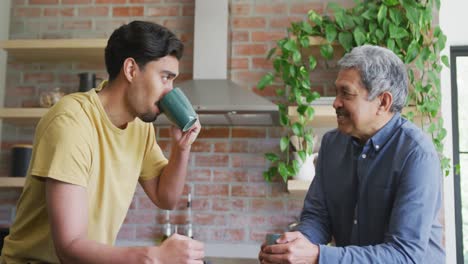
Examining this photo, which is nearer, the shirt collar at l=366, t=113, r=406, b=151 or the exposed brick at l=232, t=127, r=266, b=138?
the shirt collar at l=366, t=113, r=406, b=151

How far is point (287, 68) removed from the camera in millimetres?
3096

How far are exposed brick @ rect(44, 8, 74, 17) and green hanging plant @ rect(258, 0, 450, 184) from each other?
1.37 meters

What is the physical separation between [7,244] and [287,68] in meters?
1.95

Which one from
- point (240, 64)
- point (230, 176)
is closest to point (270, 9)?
point (240, 64)

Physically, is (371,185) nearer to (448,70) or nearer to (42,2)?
(448,70)

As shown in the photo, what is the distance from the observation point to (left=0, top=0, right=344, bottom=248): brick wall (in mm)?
3301

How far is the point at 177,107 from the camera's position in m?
1.54

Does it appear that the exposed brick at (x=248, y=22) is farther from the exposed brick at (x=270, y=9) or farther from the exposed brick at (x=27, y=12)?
the exposed brick at (x=27, y=12)

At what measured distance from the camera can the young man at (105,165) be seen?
49.9 inches

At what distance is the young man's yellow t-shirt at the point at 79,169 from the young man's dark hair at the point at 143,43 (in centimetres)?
16

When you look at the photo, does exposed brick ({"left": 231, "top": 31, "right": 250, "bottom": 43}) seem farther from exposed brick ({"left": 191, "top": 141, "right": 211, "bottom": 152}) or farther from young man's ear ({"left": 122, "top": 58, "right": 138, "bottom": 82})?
young man's ear ({"left": 122, "top": 58, "right": 138, "bottom": 82})

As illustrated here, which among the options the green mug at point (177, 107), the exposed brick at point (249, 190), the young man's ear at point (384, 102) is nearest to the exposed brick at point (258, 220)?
the exposed brick at point (249, 190)

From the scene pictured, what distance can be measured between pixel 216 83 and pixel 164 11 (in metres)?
0.72

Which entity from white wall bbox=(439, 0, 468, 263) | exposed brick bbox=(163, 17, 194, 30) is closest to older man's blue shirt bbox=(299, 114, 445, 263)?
white wall bbox=(439, 0, 468, 263)
